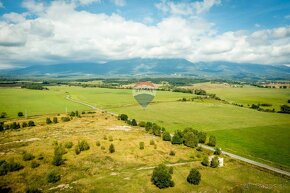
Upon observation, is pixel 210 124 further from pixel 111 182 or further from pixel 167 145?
pixel 111 182

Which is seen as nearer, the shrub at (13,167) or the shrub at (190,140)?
the shrub at (13,167)

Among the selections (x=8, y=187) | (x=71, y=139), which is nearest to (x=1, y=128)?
(x=71, y=139)

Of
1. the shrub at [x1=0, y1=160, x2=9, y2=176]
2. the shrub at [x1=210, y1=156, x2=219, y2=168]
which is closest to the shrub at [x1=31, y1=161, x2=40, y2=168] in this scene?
the shrub at [x1=0, y1=160, x2=9, y2=176]

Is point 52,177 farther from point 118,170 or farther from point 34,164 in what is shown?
point 118,170

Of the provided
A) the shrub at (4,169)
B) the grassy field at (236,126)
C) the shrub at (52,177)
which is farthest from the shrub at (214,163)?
the shrub at (4,169)

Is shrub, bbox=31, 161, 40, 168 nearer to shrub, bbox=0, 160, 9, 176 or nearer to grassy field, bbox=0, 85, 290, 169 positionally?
shrub, bbox=0, 160, 9, 176

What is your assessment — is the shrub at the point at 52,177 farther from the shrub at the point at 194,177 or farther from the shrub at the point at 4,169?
the shrub at the point at 194,177

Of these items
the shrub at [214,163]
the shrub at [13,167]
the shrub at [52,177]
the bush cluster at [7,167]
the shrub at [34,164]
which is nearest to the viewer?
the shrub at [52,177]

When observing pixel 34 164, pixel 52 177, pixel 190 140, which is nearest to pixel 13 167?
pixel 34 164
